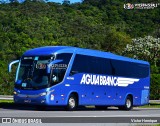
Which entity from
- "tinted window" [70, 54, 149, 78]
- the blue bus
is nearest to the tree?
"tinted window" [70, 54, 149, 78]

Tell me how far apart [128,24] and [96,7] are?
12931 millimetres

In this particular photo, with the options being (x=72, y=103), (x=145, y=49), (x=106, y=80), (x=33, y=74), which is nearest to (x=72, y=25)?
(x=145, y=49)


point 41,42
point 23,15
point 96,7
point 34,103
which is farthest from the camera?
point 96,7

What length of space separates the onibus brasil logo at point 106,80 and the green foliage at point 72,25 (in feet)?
106

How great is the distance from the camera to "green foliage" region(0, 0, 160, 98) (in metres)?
72.6

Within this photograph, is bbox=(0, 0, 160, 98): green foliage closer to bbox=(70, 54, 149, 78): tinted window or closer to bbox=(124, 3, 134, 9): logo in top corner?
bbox=(124, 3, 134, 9): logo in top corner

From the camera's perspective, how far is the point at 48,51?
923 inches

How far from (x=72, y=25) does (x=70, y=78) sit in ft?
206

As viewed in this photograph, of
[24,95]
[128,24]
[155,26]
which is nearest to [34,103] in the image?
[24,95]

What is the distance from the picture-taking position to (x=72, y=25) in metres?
86.0

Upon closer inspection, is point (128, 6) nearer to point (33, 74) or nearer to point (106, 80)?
point (106, 80)

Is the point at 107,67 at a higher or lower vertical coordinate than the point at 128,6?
lower

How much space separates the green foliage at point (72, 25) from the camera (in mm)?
72562

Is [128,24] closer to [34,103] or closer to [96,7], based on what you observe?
[96,7]
